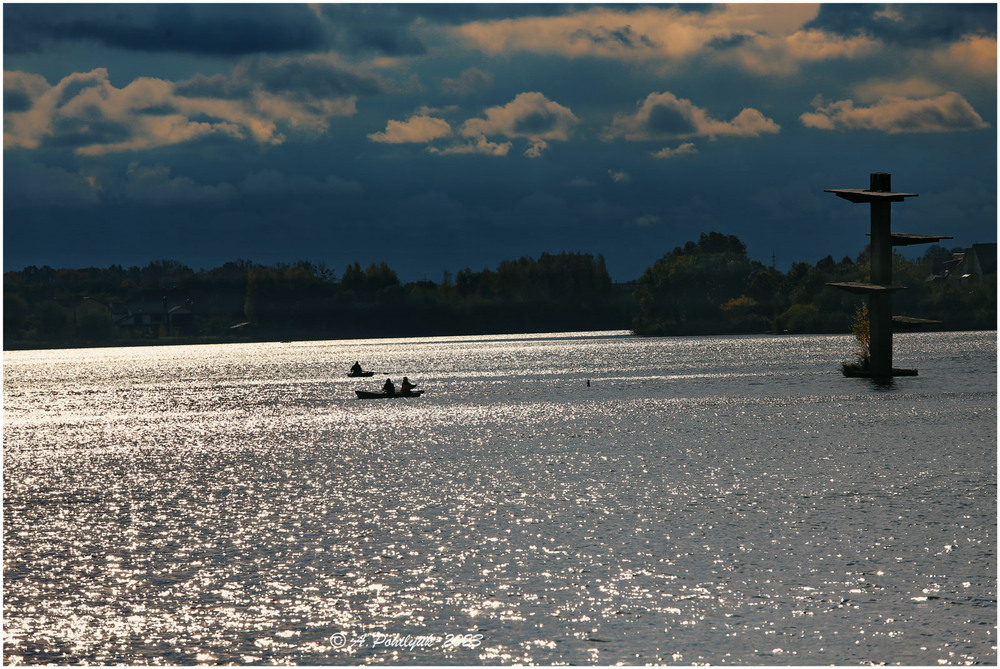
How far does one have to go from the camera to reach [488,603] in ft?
70.3

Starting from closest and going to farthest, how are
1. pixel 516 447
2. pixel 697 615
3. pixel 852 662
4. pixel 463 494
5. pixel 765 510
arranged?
pixel 852 662, pixel 697 615, pixel 765 510, pixel 463 494, pixel 516 447

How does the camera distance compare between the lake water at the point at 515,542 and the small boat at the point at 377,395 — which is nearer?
the lake water at the point at 515,542

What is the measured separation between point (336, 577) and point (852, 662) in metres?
11.1

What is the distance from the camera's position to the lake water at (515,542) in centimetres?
1908

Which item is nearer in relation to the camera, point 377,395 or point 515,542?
point 515,542

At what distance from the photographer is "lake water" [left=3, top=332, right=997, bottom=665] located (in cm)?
1908

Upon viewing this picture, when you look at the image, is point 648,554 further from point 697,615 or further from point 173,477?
point 173,477

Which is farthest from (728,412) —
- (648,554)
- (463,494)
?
(648,554)

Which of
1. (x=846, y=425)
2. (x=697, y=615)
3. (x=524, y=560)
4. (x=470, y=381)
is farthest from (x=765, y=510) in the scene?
(x=470, y=381)

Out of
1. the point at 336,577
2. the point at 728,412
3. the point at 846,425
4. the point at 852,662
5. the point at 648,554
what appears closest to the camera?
the point at 852,662

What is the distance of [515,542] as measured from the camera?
27344mm

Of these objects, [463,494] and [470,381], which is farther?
[470,381]

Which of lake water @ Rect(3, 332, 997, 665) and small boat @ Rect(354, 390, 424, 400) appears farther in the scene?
small boat @ Rect(354, 390, 424, 400)

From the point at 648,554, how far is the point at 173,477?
77.4 feet
